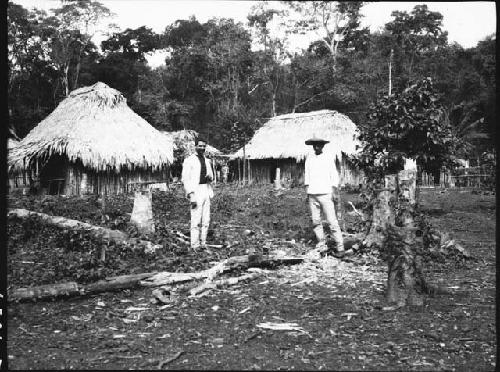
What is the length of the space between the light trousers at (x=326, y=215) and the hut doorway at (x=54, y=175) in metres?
12.0

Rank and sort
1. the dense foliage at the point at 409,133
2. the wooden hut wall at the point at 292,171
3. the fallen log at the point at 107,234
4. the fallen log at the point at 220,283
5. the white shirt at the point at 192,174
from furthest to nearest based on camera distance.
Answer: the wooden hut wall at the point at 292,171 → the dense foliage at the point at 409,133 → the white shirt at the point at 192,174 → the fallen log at the point at 107,234 → the fallen log at the point at 220,283

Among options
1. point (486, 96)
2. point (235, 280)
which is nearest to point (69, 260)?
point (235, 280)

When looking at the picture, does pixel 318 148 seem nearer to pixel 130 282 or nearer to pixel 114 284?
pixel 130 282

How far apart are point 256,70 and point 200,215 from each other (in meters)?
24.6

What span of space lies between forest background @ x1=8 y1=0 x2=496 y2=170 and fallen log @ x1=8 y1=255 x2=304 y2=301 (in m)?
20.1

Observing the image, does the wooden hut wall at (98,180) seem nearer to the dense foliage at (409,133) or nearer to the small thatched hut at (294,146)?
the small thatched hut at (294,146)

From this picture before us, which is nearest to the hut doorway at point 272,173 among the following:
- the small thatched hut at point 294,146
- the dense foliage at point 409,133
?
the small thatched hut at point 294,146

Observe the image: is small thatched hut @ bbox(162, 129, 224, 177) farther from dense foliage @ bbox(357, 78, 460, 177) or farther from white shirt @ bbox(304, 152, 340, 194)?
white shirt @ bbox(304, 152, 340, 194)

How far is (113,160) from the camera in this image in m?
15.6

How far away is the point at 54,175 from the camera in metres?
16.4

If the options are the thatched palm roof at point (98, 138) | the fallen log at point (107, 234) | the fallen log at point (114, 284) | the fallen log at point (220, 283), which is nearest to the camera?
the fallen log at point (114, 284)

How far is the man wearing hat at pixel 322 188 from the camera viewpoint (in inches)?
254

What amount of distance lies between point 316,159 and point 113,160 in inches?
423

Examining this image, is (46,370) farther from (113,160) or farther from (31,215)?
(113,160)
